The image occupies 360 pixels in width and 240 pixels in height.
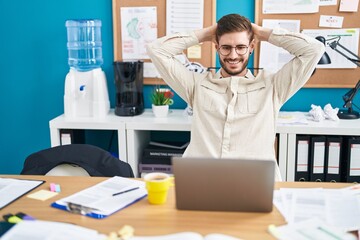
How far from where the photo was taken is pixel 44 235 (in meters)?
1.10

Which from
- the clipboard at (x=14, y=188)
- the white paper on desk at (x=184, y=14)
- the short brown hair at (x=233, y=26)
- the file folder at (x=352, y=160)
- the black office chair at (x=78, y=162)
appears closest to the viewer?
the clipboard at (x=14, y=188)

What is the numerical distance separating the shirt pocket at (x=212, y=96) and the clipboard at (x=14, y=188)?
847 mm

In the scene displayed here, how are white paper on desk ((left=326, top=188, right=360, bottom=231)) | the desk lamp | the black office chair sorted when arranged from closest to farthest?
1. white paper on desk ((left=326, top=188, right=360, bottom=231))
2. the black office chair
3. the desk lamp

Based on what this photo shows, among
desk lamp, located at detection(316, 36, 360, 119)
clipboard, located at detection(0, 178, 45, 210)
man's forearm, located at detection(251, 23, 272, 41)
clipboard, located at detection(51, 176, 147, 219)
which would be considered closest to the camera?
clipboard, located at detection(51, 176, 147, 219)

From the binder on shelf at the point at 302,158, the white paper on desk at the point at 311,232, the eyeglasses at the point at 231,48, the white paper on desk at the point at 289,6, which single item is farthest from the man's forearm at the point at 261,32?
the white paper on desk at the point at 311,232

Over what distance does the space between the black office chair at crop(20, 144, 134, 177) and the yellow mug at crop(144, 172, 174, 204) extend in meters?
0.41

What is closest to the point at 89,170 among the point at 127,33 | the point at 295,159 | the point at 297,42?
the point at 297,42

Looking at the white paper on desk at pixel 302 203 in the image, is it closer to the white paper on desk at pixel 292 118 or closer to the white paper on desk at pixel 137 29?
the white paper on desk at pixel 292 118

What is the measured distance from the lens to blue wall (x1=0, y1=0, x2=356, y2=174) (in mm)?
3021

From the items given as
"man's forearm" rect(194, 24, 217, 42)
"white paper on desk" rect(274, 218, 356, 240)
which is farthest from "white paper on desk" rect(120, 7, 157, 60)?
"white paper on desk" rect(274, 218, 356, 240)

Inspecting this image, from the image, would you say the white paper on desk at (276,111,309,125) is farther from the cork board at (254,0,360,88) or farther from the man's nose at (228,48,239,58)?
the man's nose at (228,48,239,58)

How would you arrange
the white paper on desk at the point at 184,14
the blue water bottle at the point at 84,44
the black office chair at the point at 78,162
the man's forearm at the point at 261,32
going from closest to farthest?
the black office chair at the point at 78,162, the man's forearm at the point at 261,32, the white paper on desk at the point at 184,14, the blue water bottle at the point at 84,44

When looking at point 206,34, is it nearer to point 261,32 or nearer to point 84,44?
point 261,32

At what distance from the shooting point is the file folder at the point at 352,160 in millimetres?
2512
